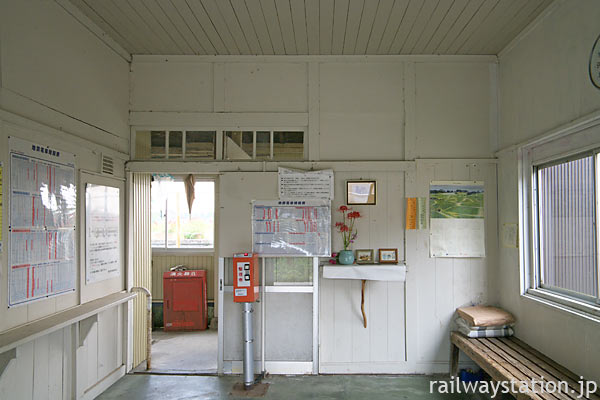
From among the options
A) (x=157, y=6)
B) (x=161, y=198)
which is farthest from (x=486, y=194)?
(x=161, y=198)

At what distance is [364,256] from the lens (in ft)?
12.8

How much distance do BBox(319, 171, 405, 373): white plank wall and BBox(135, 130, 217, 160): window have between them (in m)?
1.44

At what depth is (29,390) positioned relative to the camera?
8.55ft

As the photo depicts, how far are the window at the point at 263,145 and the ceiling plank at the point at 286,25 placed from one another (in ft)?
2.82

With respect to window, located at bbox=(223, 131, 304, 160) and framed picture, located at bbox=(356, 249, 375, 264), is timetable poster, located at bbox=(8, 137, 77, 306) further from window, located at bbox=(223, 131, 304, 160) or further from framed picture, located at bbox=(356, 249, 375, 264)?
framed picture, located at bbox=(356, 249, 375, 264)

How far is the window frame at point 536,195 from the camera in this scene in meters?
2.68

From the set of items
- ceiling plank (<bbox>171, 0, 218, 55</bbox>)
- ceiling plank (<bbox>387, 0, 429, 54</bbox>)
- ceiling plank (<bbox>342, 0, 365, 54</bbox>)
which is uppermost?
ceiling plank (<bbox>171, 0, 218, 55</bbox>)

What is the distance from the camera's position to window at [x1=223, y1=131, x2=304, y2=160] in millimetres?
4035

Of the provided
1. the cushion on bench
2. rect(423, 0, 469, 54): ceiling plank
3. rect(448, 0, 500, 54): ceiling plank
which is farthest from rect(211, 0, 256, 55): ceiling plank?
the cushion on bench

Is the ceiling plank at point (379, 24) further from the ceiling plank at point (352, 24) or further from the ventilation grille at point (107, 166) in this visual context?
the ventilation grille at point (107, 166)

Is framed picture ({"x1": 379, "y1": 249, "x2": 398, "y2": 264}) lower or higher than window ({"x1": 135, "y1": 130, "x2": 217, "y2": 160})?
lower

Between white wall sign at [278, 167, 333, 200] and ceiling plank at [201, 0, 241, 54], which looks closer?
ceiling plank at [201, 0, 241, 54]

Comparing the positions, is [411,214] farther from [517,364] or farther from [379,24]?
[379,24]

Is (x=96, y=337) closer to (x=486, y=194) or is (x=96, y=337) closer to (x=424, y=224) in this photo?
(x=424, y=224)
